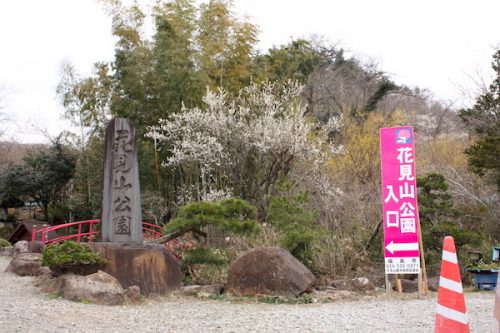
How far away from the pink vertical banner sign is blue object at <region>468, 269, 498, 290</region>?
4.00ft

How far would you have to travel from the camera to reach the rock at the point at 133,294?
283 inches

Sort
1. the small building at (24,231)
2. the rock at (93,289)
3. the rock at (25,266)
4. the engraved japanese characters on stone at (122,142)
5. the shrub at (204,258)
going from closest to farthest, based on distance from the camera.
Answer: the rock at (93,289)
the engraved japanese characters on stone at (122,142)
the shrub at (204,258)
the rock at (25,266)
the small building at (24,231)

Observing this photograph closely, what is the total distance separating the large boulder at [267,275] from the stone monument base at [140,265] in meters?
0.91

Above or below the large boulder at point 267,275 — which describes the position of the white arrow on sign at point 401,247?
above

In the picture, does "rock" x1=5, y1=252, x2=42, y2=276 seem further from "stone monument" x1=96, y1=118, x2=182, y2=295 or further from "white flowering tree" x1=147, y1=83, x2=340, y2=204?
"white flowering tree" x1=147, y1=83, x2=340, y2=204

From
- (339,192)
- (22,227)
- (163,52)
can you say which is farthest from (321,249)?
(22,227)

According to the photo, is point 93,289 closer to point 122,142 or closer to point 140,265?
point 140,265

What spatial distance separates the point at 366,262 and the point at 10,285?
5.27 meters

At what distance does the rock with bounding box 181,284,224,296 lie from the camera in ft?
25.8

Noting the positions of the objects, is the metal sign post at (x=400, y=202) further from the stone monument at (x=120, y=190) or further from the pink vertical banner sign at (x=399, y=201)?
the stone monument at (x=120, y=190)

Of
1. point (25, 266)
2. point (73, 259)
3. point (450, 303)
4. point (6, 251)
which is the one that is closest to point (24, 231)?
point (6, 251)

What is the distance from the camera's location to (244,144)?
1220 centimetres

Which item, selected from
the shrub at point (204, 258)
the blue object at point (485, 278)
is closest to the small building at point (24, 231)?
the shrub at point (204, 258)

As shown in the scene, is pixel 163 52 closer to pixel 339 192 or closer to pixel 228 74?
pixel 228 74
